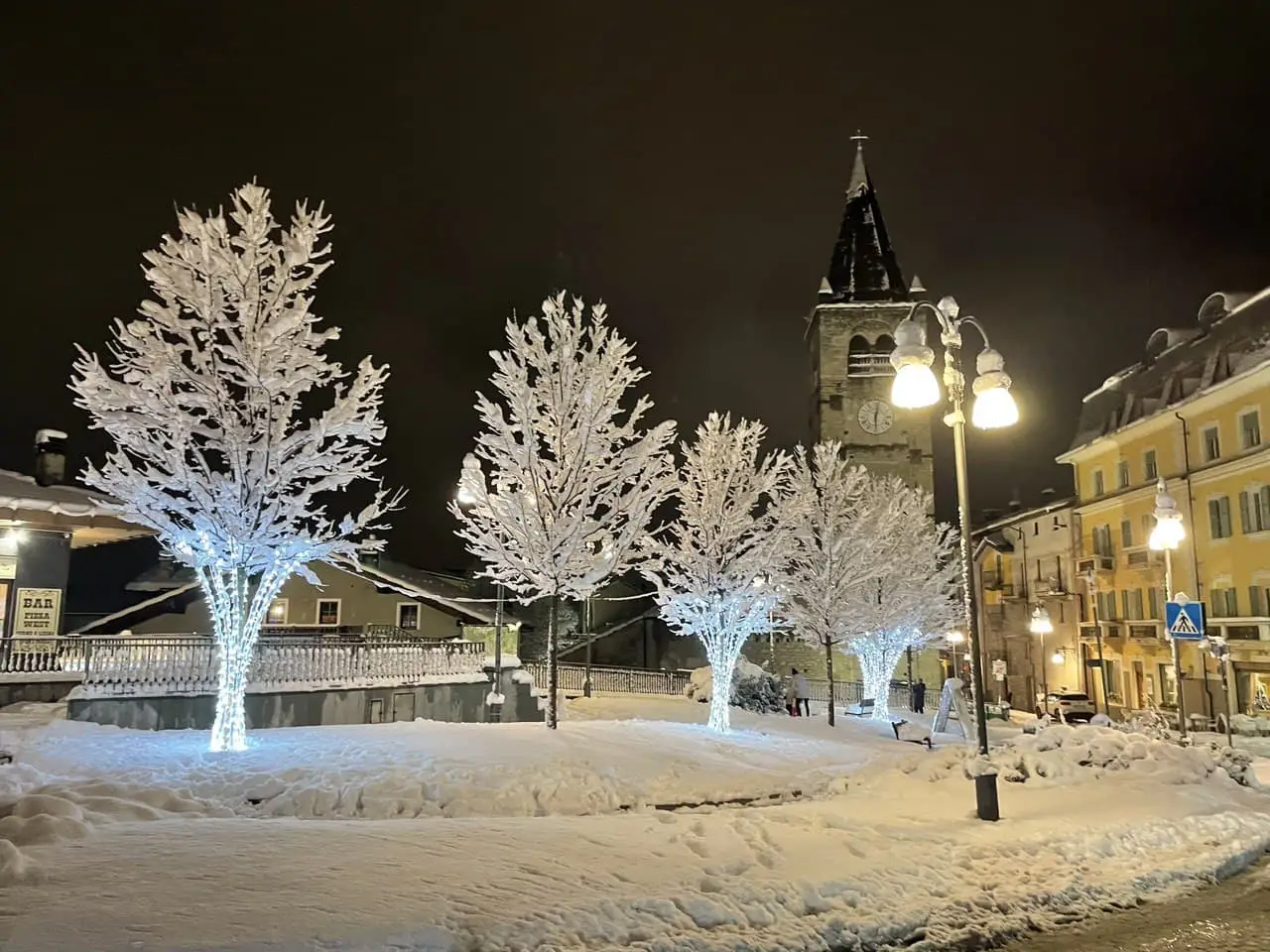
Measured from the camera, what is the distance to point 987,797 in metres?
10.5

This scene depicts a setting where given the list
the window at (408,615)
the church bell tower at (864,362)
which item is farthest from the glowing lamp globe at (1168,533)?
the church bell tower at (864,362)

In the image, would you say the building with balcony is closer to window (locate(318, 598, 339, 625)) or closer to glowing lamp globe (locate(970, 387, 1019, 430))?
window (locate(318, 598, 339, 625))

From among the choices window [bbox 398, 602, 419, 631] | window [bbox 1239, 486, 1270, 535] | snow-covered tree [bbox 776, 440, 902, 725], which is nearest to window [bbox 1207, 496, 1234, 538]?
window [bbox 1239, 486, 1270, 535]

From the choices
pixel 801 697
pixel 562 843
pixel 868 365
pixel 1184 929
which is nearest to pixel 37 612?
pixel 562 843

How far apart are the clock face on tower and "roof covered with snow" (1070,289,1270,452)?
11017 millimetres

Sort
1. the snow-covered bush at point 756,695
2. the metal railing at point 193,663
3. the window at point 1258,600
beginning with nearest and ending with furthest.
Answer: the metal railing at point 193,663 < the snow-covered bush at point 756,695 < the window at point 1258,600

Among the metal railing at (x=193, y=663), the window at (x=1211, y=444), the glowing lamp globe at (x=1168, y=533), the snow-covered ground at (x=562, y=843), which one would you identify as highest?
the window at (x=1211, y=444)

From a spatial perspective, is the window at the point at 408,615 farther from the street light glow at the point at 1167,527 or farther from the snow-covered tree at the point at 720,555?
the street light glow at the point at 1167,527

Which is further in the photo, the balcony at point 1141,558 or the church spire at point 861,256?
the church spire at point 861,256

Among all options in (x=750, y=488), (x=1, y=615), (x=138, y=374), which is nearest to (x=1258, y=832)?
(x=750, y=488)

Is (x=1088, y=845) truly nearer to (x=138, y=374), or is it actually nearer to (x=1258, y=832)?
(x=1258, y=832)

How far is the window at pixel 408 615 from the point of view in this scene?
3609cm

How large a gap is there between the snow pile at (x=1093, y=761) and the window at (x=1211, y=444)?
28.2 meters

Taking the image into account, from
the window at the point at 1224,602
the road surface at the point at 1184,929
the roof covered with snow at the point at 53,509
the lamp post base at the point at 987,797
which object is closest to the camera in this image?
the road surface at the point at 1184,929
